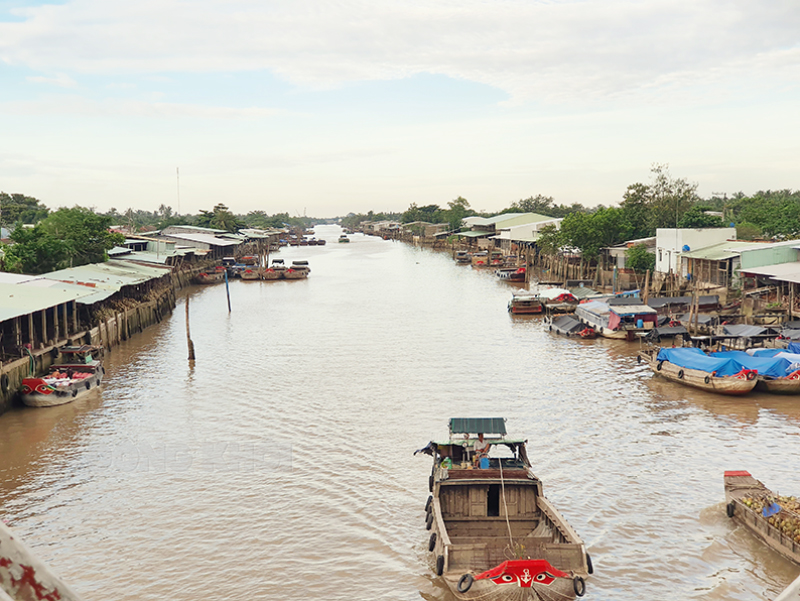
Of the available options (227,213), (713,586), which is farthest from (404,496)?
(227,213)

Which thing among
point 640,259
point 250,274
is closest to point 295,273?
point 250,274

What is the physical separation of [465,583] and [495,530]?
227cm

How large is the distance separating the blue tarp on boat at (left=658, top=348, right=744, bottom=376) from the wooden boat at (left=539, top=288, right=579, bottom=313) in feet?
47.9

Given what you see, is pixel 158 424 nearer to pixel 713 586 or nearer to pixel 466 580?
pixel 466 580

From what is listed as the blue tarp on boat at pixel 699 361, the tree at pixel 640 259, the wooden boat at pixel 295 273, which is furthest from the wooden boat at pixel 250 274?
the blue tarp on boat at pixel 699 361

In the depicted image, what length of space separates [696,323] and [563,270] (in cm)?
2676

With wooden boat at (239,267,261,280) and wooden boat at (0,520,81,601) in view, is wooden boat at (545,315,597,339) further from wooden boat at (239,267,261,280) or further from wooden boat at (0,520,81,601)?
wooden boat at (239,267,261,280)

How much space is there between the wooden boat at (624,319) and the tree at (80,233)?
92.0ft

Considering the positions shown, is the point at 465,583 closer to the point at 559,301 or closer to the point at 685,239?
the point at 559,301

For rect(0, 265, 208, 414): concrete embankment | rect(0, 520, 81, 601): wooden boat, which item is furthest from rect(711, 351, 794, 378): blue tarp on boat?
rect(0, 520, 81, 601): wooden boat

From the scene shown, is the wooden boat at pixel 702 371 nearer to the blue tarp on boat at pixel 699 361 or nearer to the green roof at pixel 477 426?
the blue tarp on boat at pixel 699 361

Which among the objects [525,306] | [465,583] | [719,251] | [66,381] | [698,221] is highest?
[698,221]

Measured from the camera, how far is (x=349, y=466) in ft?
51.7

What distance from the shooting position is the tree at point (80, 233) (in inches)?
1499
